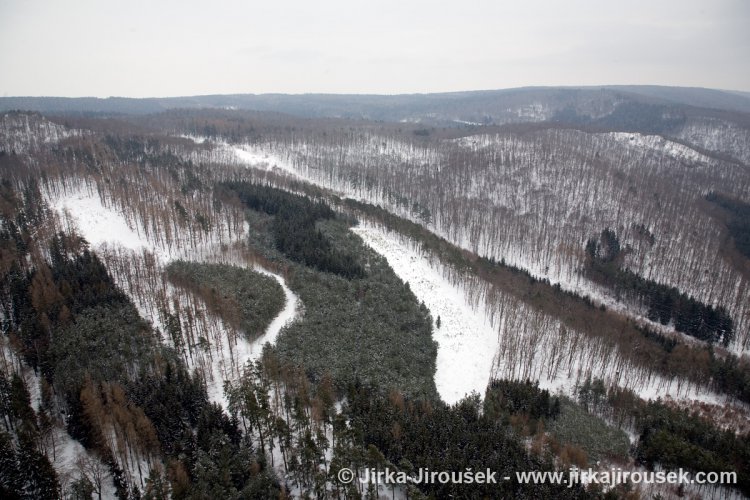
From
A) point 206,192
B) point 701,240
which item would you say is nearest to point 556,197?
point 701,240

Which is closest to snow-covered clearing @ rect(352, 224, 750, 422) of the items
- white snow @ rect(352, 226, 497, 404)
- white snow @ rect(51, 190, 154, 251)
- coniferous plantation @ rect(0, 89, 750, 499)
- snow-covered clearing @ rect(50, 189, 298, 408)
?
white snow @ rect(352, 226, 497, 404)

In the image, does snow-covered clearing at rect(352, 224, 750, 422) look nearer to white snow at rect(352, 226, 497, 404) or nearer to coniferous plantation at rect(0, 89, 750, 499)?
white snow at rect(352, 226, 497, 404)

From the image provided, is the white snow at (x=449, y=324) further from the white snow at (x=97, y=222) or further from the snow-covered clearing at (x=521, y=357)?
the white snow at (x=97, y=222)

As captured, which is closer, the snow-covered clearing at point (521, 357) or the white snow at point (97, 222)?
the snow-covered clearing at point (521, 357)

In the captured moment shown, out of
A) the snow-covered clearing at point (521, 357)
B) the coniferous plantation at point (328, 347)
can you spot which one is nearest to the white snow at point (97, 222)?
the coniferous plantation at point (328, 347)

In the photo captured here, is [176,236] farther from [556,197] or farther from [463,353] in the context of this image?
[556,197]

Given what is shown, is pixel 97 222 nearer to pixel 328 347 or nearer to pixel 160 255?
pixel 160 255

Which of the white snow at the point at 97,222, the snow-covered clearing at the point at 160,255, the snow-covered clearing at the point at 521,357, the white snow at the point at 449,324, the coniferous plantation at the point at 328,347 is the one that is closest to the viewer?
the coniferous plantation at the point at 328,347
